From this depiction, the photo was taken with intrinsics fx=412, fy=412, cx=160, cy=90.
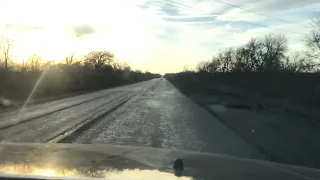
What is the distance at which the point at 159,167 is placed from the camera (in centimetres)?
519

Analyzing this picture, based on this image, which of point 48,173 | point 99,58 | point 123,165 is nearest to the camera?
point 48,173

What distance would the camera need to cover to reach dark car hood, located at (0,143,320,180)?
453cm

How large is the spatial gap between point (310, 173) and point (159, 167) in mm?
1862

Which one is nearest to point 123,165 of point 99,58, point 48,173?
point 48,173

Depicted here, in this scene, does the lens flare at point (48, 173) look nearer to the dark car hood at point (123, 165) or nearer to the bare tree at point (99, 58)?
the dark car hood at point (123, 165)

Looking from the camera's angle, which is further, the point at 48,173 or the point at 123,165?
the point at 123,165

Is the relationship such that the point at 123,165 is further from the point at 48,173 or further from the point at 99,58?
the point at 99,58

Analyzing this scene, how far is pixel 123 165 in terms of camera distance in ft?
17.3

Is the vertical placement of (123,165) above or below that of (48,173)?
below

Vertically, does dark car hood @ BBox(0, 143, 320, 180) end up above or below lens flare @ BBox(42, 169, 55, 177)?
below

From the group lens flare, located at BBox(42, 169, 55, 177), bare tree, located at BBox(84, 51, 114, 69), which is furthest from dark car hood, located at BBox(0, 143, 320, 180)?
bare tree, located at BBox(84, 51, 114, 69)

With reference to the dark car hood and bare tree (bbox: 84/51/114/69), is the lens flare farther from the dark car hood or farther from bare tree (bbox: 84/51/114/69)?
bare tree (bbox: 84/51/114/69)

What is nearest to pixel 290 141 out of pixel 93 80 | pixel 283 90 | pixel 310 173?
pixel 310 173

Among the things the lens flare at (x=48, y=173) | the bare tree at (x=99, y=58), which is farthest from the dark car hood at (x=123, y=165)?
the bare tree at (x=99, y=58)
